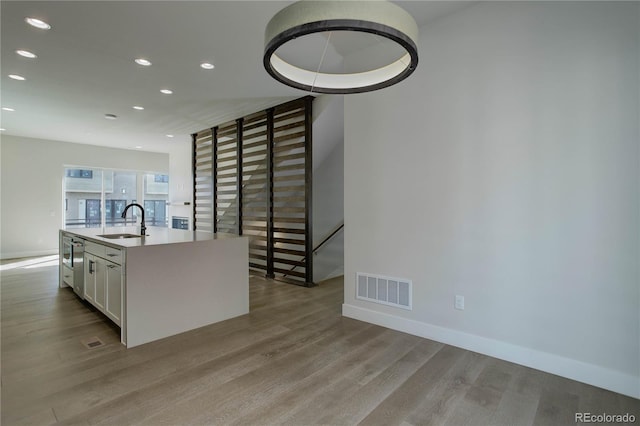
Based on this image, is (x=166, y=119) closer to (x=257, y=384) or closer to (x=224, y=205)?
(x=224, y=205)

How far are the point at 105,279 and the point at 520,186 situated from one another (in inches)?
155

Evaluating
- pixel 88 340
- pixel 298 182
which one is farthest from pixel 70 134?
pixel 88 340

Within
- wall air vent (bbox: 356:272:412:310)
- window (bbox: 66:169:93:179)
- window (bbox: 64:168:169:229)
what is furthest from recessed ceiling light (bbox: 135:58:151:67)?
window (bbox: 66:169:93:179)

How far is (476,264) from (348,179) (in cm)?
158


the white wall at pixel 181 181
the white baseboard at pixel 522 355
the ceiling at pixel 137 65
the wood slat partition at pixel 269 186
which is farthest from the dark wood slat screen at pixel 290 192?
the white wall at pixel 181 181

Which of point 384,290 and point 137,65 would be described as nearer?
point 384,290

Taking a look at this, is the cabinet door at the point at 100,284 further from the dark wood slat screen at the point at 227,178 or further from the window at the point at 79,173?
the window at the point at 79,173

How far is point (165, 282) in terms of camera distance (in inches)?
119

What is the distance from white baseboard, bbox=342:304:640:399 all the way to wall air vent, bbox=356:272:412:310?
0.47ft

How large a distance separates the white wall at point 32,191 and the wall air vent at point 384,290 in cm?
849

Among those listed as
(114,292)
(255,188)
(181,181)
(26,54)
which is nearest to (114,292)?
(114,292)

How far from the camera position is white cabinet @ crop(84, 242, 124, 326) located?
2971 millimetres

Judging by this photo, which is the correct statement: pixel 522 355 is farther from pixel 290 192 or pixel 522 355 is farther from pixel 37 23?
pixel 37 23

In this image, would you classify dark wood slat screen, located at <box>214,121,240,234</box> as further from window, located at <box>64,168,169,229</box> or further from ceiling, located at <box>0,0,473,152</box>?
window, located at <box>64,168,169,229</box>
